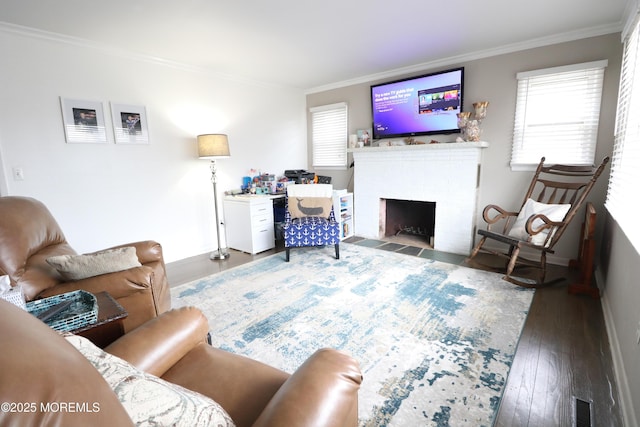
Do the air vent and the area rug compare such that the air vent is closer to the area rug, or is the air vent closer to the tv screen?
the area rug

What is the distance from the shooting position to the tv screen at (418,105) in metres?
3.74

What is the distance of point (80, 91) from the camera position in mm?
2965

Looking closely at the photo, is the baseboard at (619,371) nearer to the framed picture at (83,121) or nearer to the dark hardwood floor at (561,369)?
the dark hardwood floor at (561,369)

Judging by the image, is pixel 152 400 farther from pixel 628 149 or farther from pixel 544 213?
pixel 544 213

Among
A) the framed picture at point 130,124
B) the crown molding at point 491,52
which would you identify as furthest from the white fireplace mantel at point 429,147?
the framed picture at point 130,124

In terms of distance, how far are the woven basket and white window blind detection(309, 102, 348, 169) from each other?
4076 mm

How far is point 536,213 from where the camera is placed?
3.05m

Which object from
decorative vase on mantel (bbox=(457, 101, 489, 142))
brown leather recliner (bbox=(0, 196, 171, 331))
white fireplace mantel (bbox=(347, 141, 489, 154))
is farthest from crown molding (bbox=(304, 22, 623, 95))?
brown leather recliner (bbox=(0, 196, 171, 331))

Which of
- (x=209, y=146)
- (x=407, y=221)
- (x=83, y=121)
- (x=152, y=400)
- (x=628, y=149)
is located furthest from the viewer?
(x=407, y=221)

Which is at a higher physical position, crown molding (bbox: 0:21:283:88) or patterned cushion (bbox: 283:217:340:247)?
crown molding (bbox: 0:21:283:88)

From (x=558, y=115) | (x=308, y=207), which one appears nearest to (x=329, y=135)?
(x=308, y=207)

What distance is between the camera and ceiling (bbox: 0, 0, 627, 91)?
238 centimetres

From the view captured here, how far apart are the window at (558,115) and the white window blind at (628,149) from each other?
242 mm

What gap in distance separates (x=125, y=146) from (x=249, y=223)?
1.60 m
